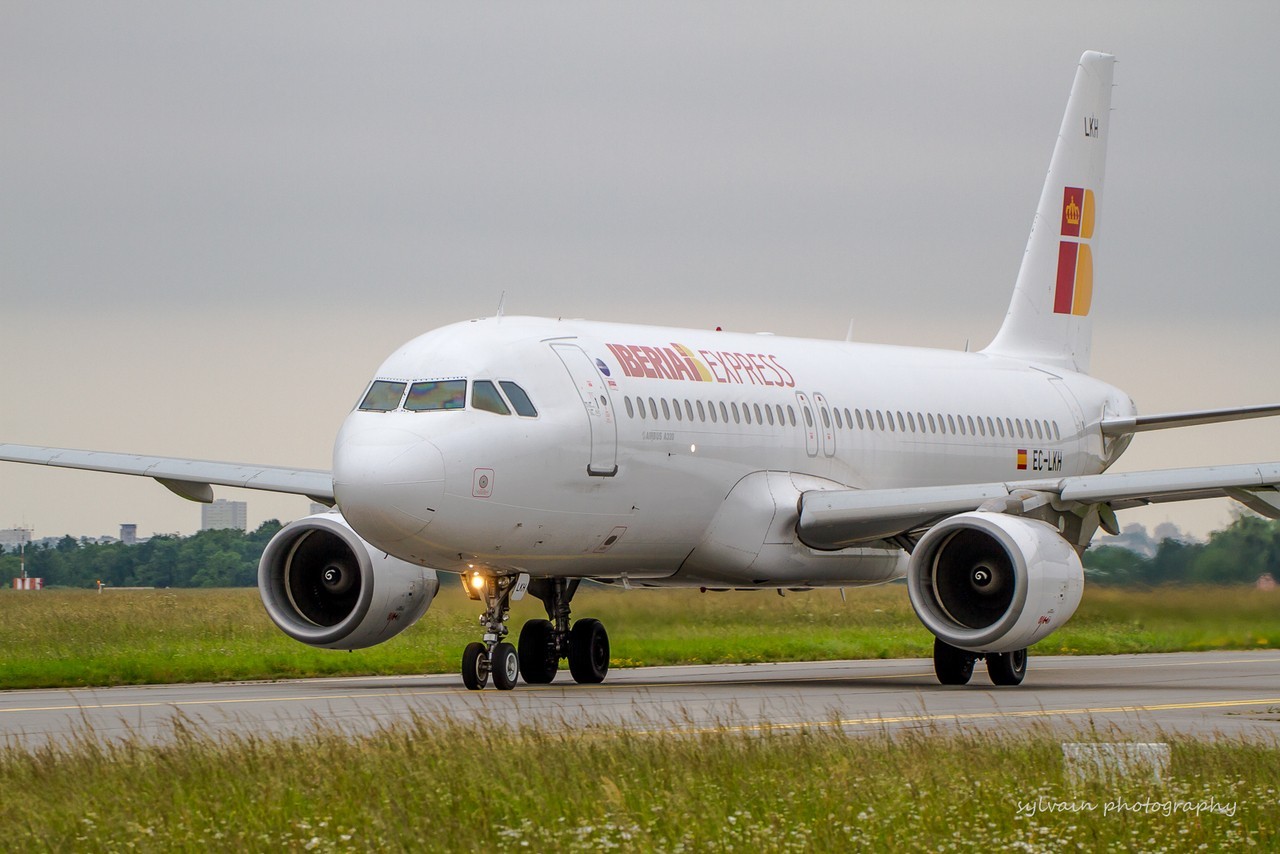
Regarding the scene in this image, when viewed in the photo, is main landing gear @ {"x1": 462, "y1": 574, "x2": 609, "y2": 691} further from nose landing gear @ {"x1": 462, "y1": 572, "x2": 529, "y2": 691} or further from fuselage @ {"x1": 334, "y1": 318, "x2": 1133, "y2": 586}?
nose landing gear @ {"x1": 462, "y1": 572, "x2": 529, "y2": 691}

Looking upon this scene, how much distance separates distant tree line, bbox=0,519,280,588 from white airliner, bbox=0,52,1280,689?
35.1 meters

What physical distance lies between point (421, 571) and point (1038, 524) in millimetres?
7269

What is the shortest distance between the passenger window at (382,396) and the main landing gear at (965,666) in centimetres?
726

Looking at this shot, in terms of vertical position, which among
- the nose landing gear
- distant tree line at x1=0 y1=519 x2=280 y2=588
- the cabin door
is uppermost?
the cabin door

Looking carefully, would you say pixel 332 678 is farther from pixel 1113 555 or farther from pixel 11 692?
pixel 1113 555

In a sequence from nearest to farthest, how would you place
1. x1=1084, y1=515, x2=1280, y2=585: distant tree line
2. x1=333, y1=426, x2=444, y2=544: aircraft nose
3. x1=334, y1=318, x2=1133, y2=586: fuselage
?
x1=333, y1=426, x2=444, y2=544: aircraft nose, x1=334, y1=318, x2=1133, y2=586: fuselage, x1=1084, y1=515, x2=1280, y2=585: distant tree line

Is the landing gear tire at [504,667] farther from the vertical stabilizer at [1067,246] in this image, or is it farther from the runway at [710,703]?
the vertical stabilizer at [1067,246]

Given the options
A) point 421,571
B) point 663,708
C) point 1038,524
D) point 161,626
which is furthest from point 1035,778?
point 161,626

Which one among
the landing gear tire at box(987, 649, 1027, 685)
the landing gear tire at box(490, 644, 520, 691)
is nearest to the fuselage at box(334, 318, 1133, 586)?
the landing gear tire at box(490, 644, 520, 691)

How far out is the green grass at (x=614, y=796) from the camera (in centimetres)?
979

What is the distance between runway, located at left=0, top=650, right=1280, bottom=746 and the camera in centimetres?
1605

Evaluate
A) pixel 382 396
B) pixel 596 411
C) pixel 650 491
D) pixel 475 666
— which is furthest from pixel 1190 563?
pixel 382 396

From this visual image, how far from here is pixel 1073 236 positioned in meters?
35.2

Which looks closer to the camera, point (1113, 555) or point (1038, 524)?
point (1038, 524)
